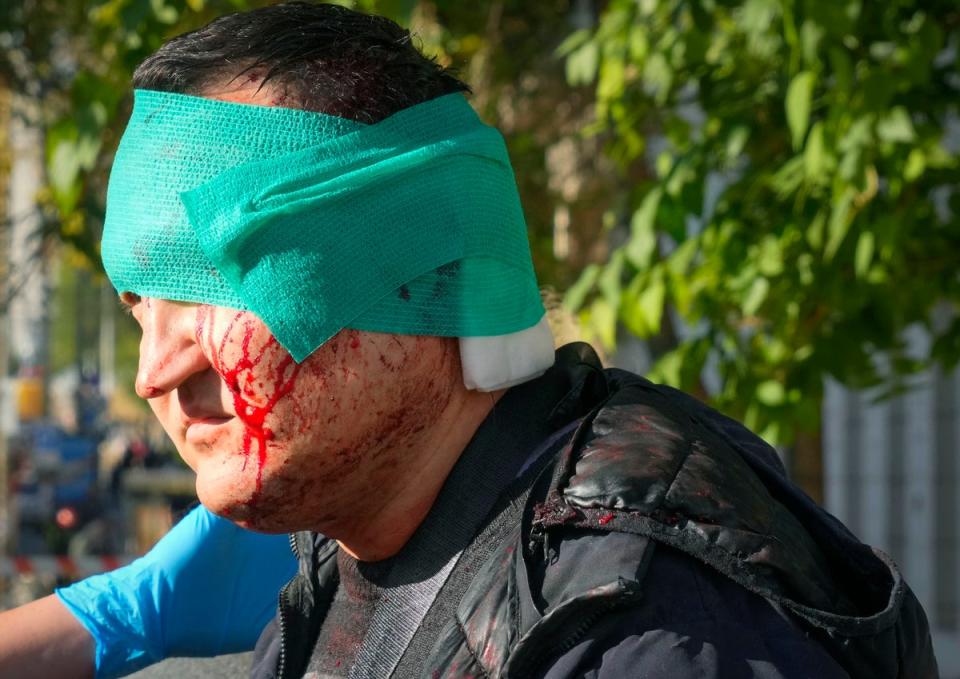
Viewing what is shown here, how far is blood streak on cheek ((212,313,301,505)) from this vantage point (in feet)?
4.52

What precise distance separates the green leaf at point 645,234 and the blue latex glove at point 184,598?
5.01 ft

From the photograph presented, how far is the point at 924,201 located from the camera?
10.8 ft

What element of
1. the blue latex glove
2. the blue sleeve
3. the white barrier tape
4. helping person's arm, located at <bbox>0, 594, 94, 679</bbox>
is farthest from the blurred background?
the white barrier tape

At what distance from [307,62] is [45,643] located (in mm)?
979

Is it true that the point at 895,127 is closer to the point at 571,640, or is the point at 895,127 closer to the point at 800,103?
the point at 800,103

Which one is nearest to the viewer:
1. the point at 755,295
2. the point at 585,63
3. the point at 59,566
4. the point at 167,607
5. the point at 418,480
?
the point at 418,480

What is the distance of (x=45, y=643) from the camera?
72.6 inches

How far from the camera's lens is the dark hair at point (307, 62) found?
56.9 inches

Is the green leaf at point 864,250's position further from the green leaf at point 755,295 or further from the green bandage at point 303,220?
the green bandage at point 303,220

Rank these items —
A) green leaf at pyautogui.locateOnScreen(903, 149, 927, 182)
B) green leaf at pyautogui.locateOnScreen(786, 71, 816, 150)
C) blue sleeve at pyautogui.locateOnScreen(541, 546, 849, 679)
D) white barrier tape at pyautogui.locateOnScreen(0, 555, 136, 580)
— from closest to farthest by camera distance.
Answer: blue sleeve at pyautogui.locateOnScreen(541, 546, 849, 679) < green leaf at pyautogui.locateOnScreen(786, 71, 816, 150) < green leaf at pyautogui.locateOnScreen(903, 149, 927, 182) < white barrier tape at pyautogui.locateOnScreen(0, 555, 136, 580)

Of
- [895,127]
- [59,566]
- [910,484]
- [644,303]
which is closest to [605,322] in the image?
[644,303]

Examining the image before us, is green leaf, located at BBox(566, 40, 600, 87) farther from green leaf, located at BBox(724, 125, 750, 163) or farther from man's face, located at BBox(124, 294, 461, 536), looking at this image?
man's face, located at BBox(124, 294, 461, 536)

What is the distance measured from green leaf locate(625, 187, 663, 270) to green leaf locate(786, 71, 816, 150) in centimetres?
45

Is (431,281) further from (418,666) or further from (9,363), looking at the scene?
(9,363)
